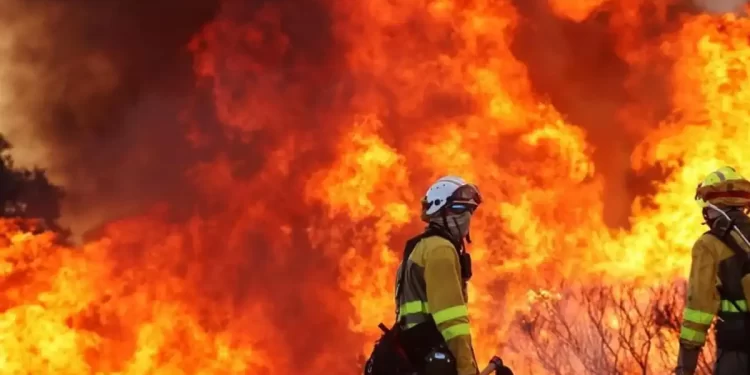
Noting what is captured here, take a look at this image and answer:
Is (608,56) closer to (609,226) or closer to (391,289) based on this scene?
(609,226)

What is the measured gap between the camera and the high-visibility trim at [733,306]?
5.77 metres

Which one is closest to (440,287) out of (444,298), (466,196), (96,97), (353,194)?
(444,298)

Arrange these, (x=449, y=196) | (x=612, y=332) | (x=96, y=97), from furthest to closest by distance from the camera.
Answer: (x=96, y=97) → (x=612, y=332) → (x=449, y=196)

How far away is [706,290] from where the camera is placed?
5.79 metres

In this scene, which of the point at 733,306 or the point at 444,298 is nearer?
the point at 444,298

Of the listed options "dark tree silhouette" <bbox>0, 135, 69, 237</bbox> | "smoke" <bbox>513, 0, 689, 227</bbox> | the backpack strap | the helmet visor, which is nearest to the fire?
"smoke" <bbox>513, 0, 689, 227</bbox>

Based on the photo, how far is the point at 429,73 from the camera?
1697 cm

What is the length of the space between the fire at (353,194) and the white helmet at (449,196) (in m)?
9.59

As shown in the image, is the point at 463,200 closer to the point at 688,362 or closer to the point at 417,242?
the point at 417,242

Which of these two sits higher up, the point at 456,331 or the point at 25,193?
the point at 25,193

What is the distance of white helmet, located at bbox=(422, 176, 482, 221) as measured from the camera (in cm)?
559

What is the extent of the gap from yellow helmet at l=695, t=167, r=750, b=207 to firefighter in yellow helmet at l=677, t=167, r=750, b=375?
0.10 m

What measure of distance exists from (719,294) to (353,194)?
10756 mm

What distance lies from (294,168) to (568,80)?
5.77 meters
